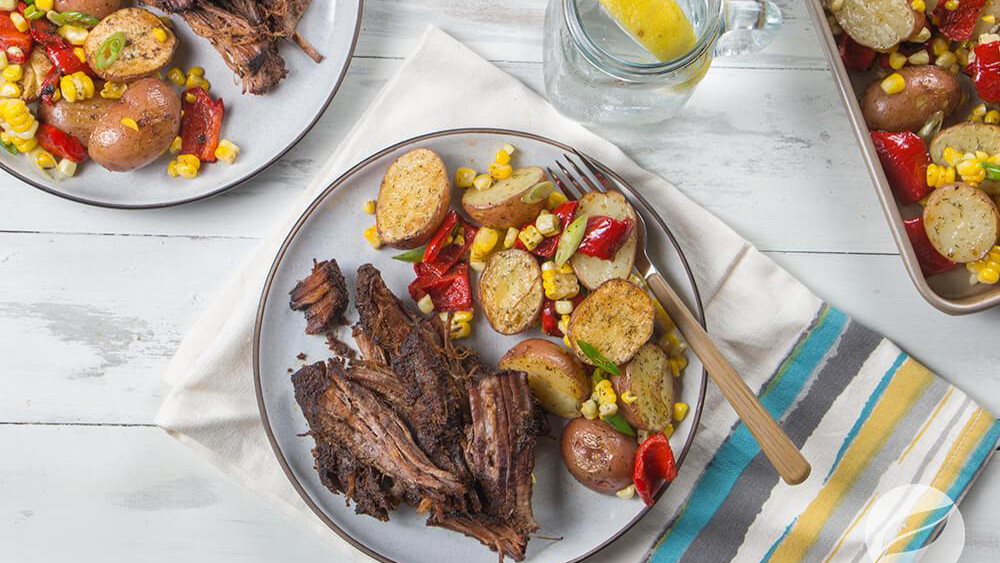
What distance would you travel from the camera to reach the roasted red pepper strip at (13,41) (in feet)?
8.14

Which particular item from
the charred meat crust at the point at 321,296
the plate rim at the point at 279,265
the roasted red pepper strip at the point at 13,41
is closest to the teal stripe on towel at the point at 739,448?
the plate rim at the point at 279,265

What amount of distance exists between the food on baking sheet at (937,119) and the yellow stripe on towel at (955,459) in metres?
0.53

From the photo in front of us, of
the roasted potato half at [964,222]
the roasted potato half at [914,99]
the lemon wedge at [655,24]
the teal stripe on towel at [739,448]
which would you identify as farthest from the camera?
the teal stripe on towel at [739,448]

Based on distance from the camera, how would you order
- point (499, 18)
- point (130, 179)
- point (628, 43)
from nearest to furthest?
point (628, 43)
point (130, 179)
point (499, 18)

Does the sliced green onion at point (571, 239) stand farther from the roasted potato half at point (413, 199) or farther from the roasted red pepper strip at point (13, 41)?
the roasted red pepper strip at point (13, 41)

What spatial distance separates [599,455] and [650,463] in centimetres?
16

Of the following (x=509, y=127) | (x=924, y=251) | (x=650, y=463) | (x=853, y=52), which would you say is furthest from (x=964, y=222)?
(x=509, y=127)

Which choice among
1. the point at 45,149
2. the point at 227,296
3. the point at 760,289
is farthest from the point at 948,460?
the point at 45,149

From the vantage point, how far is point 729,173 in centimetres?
271

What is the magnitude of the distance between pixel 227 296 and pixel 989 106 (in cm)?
259

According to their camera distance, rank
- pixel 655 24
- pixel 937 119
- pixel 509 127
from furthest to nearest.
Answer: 1. pixel 509 127
2. pixel 937 119
3. pixel 655 24

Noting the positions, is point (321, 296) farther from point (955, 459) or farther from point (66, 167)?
point (955, 459)

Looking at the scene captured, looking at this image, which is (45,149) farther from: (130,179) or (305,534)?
(305,534)

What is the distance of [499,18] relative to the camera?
273cm
